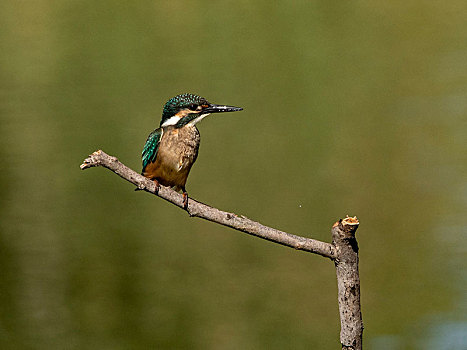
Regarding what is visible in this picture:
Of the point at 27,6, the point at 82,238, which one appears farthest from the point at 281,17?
the point at 82,238

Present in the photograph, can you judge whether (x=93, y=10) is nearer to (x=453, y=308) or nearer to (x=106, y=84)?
(x=106, y=84)

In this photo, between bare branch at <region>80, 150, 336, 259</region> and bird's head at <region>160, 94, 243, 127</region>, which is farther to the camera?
bird's head at <region>160, 94, 243, 127</region>

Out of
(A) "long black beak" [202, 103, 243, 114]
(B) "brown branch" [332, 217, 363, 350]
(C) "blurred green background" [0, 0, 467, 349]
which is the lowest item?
(B) "brown branch" [332, 217, 363, 350]

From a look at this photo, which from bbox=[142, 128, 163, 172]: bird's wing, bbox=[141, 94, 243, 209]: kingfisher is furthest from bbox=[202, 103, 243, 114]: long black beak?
bbox=[142, 128, 163, 172]: bird's wing

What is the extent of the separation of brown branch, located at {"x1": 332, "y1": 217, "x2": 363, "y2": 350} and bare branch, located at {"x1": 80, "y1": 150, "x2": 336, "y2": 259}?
1.0 inches

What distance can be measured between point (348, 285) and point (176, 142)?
3.95 ft

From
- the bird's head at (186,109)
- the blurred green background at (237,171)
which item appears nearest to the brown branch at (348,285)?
the bird's head at (186,109)

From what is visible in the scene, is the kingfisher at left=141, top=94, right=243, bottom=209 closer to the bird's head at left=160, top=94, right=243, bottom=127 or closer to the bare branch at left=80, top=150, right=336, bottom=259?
the bird's head at left=160, top=94, right=243, bottom=127

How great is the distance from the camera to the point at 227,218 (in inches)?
78.8

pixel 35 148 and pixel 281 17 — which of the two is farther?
pixel 281 17

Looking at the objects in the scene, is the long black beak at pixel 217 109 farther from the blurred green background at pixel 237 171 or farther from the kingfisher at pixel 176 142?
the blurred green background at pixel 237 171

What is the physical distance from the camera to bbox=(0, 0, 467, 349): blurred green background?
504 centimetres

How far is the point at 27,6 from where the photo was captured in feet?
31.9

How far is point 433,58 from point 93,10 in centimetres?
384
